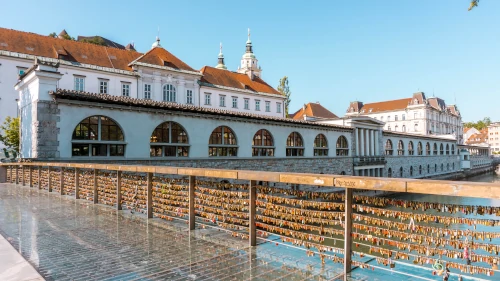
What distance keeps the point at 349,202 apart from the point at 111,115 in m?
14.8

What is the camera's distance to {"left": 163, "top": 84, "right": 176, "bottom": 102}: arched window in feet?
109

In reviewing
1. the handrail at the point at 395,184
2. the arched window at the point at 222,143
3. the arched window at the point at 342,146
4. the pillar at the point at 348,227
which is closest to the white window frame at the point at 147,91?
the arched window at the point at 222,143

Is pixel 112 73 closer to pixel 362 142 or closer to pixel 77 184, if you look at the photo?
pixel 77 184

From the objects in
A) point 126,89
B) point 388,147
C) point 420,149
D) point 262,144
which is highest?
point 126,89

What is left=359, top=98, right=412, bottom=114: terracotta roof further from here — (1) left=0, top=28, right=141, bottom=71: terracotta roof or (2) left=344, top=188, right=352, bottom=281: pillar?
(2) left=344, top=188, right=352, bottom=281: pillar

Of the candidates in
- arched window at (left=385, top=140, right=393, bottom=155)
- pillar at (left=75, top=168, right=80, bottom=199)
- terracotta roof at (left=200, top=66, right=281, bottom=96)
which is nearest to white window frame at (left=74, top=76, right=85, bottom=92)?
terracotta roof at (left=200, top=66, right=281, bottom=96)

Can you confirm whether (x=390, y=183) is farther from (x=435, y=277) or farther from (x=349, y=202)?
(x=435, y=277)

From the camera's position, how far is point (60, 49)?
30141mm

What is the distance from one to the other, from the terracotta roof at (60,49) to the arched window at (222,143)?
17.0m

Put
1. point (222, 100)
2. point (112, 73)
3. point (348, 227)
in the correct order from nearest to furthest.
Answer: point (348, 227)
point (112, 73)
point (222, 100)

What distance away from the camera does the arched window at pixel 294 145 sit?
2531 centimetres

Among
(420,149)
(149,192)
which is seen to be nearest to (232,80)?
(420,149)

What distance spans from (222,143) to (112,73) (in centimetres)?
1651

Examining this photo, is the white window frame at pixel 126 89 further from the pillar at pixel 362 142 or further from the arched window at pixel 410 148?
the arched window at pixel 410 148
